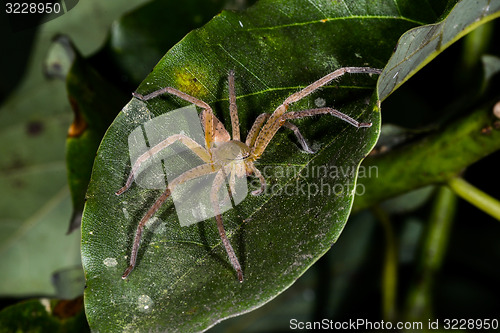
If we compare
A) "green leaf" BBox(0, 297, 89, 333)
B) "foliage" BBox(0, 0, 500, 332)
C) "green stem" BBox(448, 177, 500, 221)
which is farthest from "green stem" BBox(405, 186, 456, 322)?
"green leaf" BBox(0, 297, 89, 333)

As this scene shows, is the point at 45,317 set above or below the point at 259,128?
below

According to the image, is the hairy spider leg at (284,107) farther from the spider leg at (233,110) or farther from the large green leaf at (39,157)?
the large green leaf at (39,157)

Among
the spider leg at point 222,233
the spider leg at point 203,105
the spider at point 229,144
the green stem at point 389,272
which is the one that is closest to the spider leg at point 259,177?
the spider at point 229,144

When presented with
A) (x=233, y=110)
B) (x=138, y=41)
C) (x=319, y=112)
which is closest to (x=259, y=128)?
(x=233, y=110)

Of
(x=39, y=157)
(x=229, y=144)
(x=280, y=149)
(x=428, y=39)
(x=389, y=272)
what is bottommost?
(x=389, y=272)

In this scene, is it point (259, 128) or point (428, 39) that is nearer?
point (428, 39)

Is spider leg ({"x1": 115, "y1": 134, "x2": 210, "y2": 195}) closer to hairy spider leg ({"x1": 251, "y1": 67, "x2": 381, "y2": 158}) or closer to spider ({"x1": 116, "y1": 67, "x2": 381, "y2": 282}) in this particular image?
spider ({"x1": 116, "y1": 67, "x2": 381, "y2": 282})

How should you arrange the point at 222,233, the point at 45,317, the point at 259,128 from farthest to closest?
the point at 259,128 → the point at 45,317 → the point at 222,233

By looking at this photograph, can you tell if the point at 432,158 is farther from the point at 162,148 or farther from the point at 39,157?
the point at 39,157
